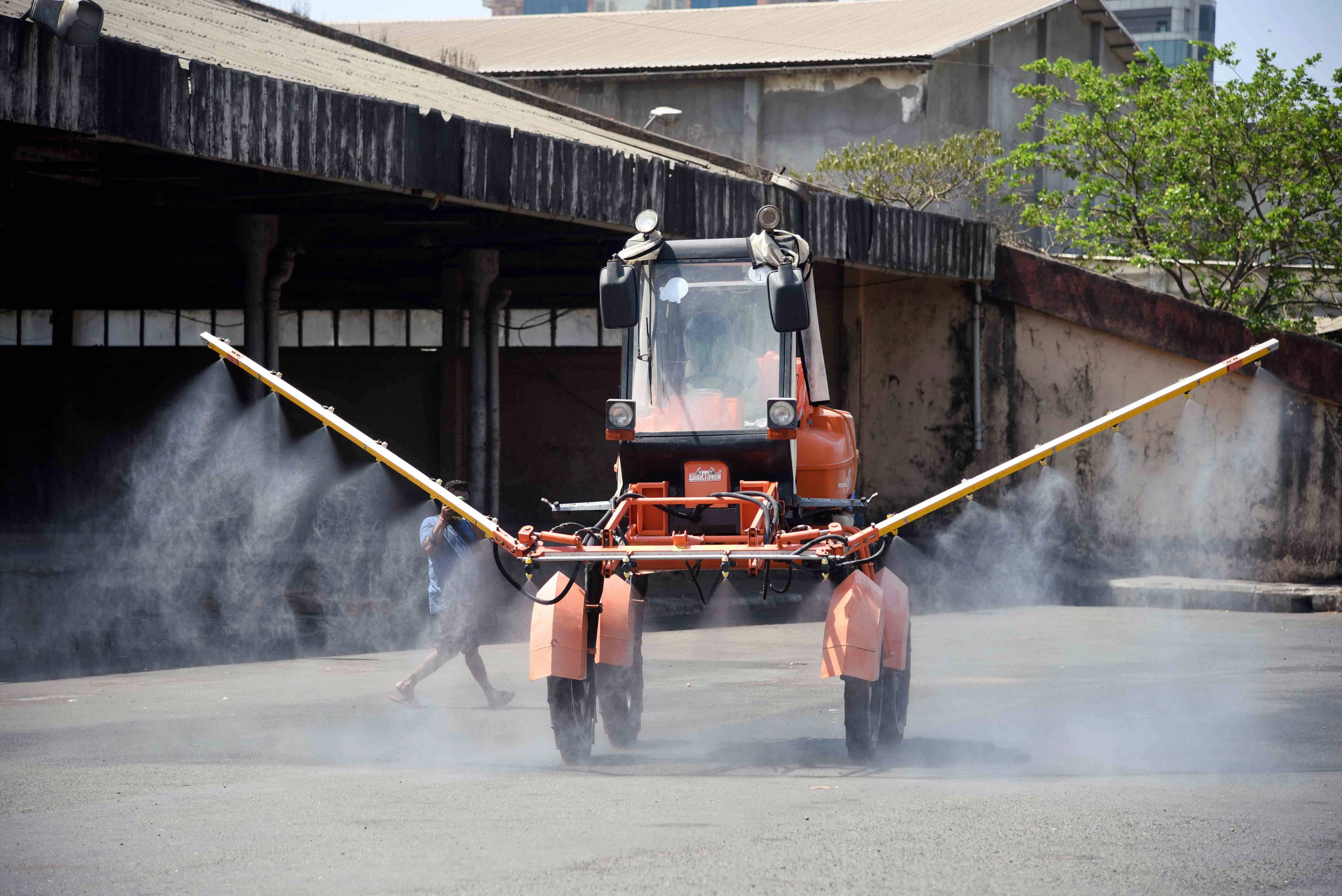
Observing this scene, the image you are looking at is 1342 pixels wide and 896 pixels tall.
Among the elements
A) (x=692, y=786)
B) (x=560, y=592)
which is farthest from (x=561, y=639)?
(x=692, y=786)

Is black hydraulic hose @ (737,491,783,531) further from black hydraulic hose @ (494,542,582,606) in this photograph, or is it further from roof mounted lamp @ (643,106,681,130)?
roof mounted lamp @ (643,106,681,130)

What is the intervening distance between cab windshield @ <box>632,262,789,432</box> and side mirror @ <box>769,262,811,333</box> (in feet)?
2.53

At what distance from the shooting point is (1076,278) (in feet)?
76.2

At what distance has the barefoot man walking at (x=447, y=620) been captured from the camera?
1138 cm

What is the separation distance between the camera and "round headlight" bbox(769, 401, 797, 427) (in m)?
9.47

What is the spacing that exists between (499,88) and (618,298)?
1795 centimetres

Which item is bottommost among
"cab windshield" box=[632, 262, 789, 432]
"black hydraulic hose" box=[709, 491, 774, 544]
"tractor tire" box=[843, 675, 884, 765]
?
"tractor tire" box=[843, 675, 884, 765]

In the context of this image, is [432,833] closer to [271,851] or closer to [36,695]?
[271,851]

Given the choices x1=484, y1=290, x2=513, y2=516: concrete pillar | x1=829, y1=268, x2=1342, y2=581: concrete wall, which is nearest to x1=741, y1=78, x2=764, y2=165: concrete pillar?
x1=829, y1=268, x2=1342, y2=581: concrete wall

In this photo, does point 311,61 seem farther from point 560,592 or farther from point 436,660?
point 560,592

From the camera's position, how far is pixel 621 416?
31.6ft

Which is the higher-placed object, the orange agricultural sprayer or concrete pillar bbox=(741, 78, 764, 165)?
concrete pillar bbox=(741, 78, 764, 165)

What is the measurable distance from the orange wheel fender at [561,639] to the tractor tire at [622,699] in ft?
1.77

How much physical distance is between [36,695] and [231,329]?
19779mm
